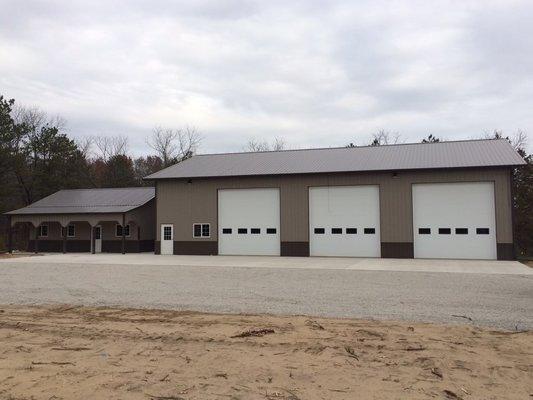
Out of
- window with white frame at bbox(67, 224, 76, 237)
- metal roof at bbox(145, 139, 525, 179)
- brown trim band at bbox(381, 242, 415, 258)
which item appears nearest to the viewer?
brown trim band at bbox(381, 242, 415, 258)

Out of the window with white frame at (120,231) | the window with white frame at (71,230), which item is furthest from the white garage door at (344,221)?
the window with white frame at (71,230)

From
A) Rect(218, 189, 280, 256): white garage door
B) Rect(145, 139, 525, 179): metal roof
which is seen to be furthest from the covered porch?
Rect(218, 189, 280, 256): white garage door

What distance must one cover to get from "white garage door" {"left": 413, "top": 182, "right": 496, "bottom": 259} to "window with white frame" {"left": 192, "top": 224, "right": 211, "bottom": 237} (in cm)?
1179

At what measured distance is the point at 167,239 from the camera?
30.5 meters

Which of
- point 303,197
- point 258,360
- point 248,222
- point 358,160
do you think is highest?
point 358,160

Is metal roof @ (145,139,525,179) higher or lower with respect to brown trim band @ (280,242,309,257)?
higher

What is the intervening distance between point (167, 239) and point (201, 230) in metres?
2.32

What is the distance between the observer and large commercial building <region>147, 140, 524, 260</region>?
80.9 ft

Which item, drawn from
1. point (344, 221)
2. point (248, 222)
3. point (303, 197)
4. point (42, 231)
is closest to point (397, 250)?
point (344, 221)

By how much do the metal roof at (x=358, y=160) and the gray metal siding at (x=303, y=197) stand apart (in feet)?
1.36

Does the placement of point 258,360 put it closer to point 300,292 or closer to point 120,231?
point 300,292

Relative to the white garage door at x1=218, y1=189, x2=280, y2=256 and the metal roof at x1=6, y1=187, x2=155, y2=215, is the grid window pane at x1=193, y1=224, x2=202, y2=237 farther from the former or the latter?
the metal roof at x1=6, y1=187, x2=155, y2=215

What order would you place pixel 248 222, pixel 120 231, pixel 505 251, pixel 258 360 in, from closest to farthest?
pixel 258 360
pixel 505 251
pixel 248 222
pixel 120 231

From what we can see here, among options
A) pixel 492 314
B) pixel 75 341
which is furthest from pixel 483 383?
pixel 75 341
